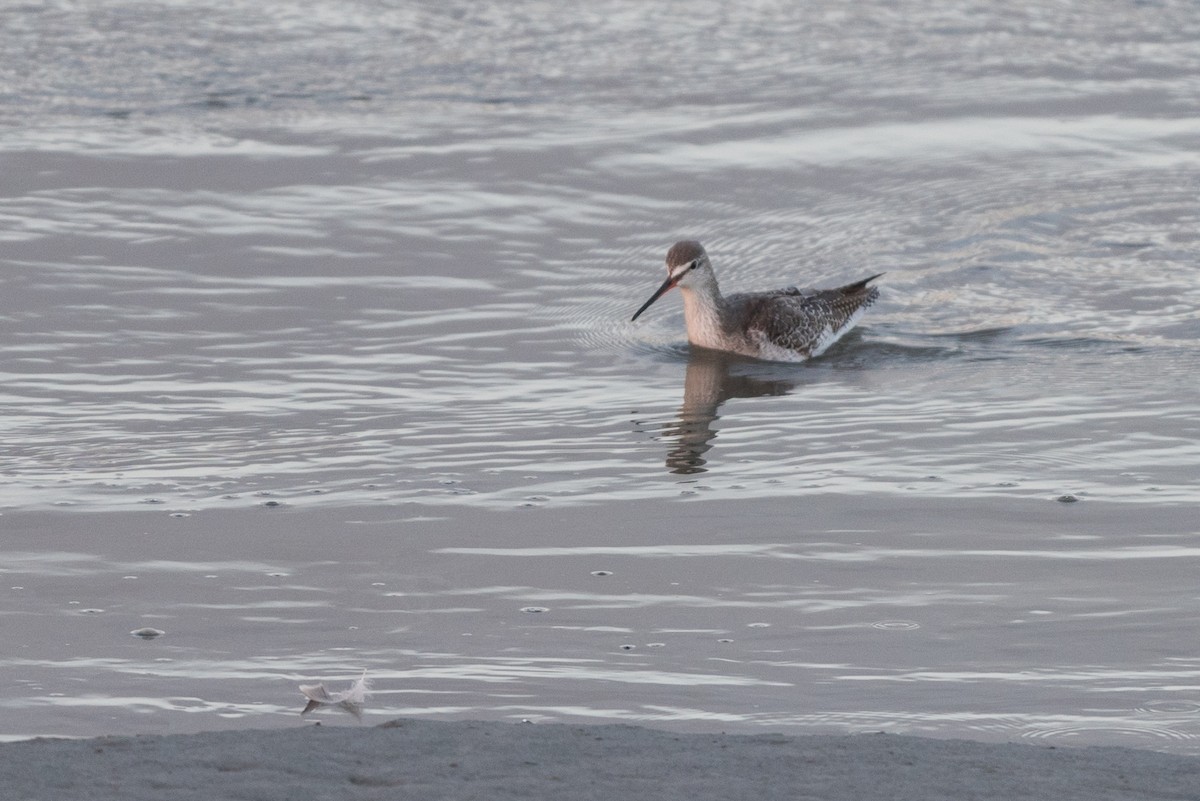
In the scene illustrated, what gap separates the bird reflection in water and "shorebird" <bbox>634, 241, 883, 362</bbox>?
4.5 inches

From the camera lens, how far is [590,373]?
10.6m

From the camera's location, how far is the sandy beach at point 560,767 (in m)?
4.47

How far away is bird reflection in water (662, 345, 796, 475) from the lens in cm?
879

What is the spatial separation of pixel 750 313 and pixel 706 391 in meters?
1.20

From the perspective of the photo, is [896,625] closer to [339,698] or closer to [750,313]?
[339,698]

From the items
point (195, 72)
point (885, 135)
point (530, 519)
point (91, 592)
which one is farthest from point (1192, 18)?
point (91, 592)

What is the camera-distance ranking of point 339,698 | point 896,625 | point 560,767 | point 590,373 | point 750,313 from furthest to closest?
1. point 750,313
2. point 590,373
3. point 896,625
4. point 339,698
5. point 560,767

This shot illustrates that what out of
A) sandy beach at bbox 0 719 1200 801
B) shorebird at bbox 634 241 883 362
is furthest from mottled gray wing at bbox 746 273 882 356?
sandy beach at bbox 0 719 1200 801

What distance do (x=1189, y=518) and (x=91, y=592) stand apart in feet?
14.7

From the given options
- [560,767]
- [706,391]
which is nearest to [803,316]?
[706,391]

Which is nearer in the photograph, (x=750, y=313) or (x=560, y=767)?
(x=560, y=767)

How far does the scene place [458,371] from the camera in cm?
1020

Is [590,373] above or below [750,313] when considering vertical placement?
below

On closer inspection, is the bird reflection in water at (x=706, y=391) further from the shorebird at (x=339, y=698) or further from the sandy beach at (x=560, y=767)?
the sandy beach at (x=560, y=767)
